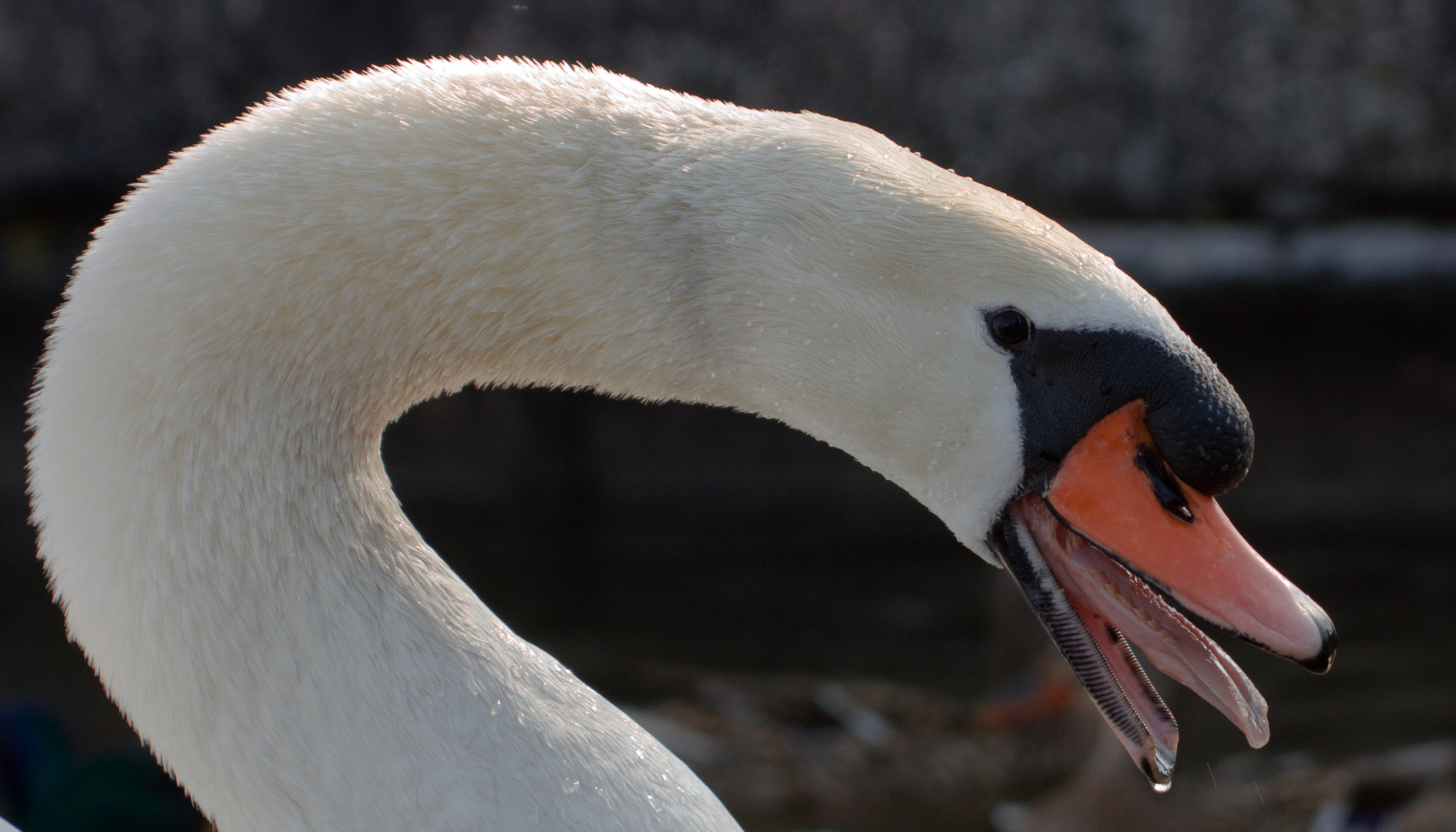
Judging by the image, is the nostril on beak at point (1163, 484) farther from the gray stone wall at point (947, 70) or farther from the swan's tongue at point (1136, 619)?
the gray stone wall at point (947, 70)

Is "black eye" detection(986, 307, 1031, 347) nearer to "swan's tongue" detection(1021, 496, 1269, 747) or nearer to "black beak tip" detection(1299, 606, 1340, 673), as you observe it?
"swan's tongue" detection(1021, 496, 1269, 747)

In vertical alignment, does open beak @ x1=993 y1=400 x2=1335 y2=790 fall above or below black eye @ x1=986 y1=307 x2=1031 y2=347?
below

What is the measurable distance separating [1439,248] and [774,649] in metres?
3.07

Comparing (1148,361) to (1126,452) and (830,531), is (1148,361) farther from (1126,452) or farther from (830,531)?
(830,531)

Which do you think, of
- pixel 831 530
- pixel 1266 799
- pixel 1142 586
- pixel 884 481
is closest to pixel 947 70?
pixel 884 481

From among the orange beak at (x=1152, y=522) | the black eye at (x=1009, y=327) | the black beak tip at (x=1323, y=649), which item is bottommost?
the black beak tip at (x=1323, y=649)

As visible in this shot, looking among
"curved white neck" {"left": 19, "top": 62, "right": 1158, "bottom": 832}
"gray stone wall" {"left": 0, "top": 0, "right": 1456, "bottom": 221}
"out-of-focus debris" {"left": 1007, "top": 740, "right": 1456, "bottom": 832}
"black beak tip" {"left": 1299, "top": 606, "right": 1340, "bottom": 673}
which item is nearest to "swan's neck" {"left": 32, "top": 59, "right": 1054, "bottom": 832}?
"curved white neck" {"left": 19, "top": 62, "right": 1158, "bottom": 832}

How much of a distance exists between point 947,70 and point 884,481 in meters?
2.20

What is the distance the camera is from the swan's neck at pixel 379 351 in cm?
125

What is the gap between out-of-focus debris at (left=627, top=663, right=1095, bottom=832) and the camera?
537 cm

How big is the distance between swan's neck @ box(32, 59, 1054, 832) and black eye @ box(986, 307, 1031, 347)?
23 mm

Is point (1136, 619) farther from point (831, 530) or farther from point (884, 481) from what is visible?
point (831, 530)

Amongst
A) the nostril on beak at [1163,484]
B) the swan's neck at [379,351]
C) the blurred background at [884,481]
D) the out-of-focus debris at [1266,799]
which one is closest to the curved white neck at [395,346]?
the swan's neck at [379,351]

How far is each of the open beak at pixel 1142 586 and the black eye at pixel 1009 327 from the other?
132 mm
